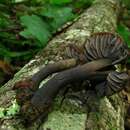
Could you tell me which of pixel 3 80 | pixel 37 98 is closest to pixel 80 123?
pixel 37 98

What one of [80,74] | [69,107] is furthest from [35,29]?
[69,107]

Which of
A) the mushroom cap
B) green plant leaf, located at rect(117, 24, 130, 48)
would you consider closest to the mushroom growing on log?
the mushroom cap

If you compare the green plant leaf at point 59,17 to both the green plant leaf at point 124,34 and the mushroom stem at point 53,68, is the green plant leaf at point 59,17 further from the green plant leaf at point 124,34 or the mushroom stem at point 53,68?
the mushroom stem at point 53,68

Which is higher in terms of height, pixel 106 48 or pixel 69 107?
pixel 106 48

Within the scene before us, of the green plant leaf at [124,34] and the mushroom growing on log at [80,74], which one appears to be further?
the green plant leaf at [124,34]

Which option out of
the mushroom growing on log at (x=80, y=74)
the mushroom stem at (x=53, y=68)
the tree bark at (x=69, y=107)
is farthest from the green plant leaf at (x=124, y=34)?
the mushroom stem at (x=53, y=68)

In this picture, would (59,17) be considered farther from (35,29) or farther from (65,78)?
(65,78)
